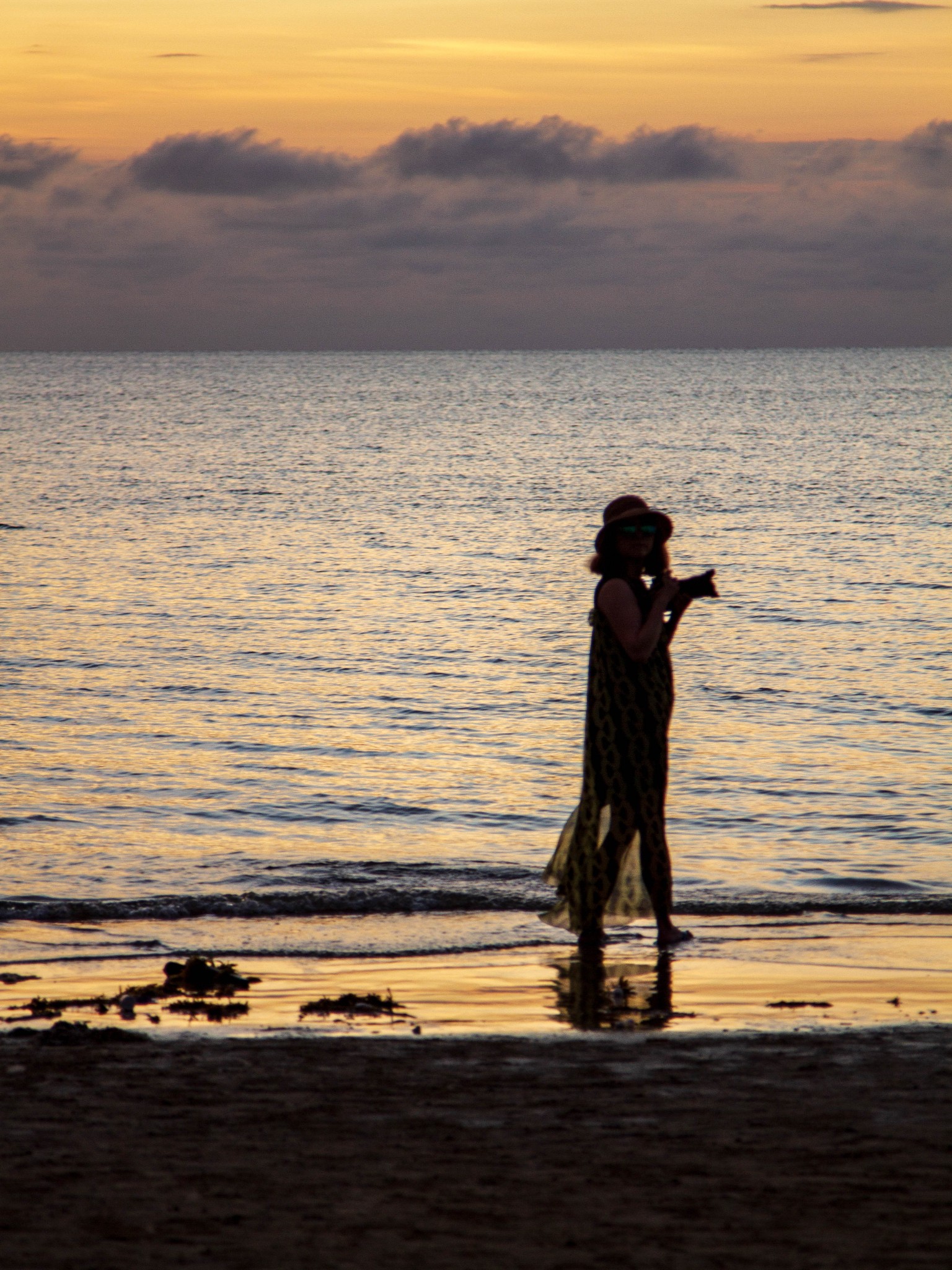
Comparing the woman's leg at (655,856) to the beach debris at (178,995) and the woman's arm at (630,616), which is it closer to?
the woman's arm at (630,616)

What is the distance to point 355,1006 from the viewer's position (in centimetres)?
632

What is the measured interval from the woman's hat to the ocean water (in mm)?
2690

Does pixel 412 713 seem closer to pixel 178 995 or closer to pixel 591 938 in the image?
pixel 591 938

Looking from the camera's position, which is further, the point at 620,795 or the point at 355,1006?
the point at 620,795

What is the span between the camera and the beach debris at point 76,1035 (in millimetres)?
5555

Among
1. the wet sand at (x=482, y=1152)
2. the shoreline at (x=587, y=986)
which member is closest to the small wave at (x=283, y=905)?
the shoreline at (x=587, y=986)

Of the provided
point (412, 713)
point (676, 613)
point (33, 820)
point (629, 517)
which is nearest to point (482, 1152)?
point (676, 613)

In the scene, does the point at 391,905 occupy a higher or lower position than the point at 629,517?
lower

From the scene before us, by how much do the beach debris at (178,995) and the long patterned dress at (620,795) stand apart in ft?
5.69

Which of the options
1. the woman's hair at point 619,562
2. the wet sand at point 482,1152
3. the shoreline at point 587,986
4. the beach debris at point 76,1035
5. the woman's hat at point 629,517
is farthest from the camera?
the woman's hair at point 619,562

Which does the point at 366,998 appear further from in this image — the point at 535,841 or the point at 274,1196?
the point at 535,841

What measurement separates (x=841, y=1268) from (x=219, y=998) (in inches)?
148

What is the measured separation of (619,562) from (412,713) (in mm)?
10516

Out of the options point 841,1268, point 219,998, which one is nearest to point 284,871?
point 219,998
